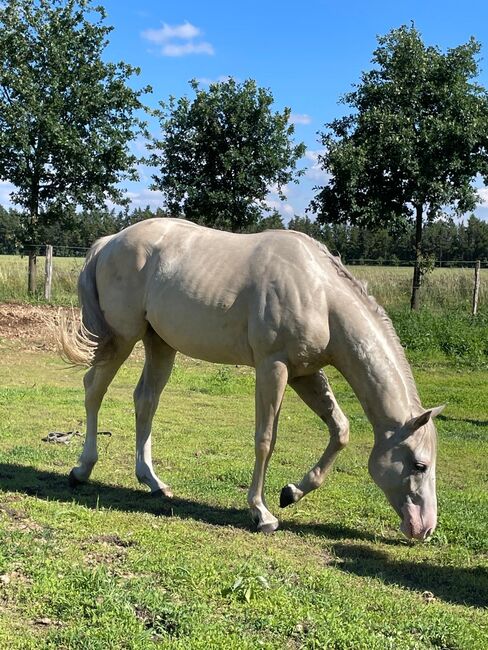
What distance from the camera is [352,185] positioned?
723 inches

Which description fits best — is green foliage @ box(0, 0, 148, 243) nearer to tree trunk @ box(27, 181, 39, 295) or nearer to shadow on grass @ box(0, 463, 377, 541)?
tree trunk @ box(27, 181, 39, 295)

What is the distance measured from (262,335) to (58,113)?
16563mm

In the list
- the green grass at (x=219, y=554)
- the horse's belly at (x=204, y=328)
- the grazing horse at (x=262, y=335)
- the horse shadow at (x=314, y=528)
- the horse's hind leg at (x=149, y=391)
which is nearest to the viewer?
the green grass at (x=219, y=554)

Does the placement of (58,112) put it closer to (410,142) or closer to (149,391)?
(410,142)

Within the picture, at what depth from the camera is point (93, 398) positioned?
5.98 meters

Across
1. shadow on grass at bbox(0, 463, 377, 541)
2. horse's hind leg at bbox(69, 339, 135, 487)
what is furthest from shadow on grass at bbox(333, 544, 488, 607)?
horse's hind leg at bbox(69, 339, 135, 487)

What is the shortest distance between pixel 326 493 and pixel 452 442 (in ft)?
9.64

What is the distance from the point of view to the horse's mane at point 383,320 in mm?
4855

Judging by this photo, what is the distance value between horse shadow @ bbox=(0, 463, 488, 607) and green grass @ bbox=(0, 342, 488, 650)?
0.02 m

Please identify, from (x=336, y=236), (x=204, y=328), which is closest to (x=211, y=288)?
(x=204, y=328)

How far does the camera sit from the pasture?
3.19m

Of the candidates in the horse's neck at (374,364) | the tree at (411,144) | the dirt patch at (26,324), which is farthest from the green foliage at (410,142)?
the horse's neck at (374,364)

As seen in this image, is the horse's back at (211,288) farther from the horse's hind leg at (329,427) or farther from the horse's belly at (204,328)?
the horse's hind leg at (329,427)

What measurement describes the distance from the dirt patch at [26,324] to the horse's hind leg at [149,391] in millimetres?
7711
